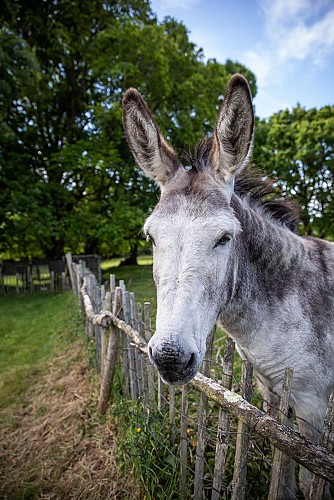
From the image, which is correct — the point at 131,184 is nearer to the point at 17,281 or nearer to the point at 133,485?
the point at 17,281

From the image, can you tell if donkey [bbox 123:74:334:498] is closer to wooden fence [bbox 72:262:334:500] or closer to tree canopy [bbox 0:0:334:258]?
wooden fence [bbox 72:262:334:500]

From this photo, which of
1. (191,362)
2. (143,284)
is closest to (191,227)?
(191,362)

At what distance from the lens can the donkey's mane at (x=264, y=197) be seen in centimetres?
252

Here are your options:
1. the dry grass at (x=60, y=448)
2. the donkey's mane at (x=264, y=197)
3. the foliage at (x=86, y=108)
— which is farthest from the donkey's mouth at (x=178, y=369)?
the foliage at (x=86, y=108)

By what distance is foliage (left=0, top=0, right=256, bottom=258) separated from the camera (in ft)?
41.9

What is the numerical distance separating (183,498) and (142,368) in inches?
51.3

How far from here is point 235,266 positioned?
2.01 m

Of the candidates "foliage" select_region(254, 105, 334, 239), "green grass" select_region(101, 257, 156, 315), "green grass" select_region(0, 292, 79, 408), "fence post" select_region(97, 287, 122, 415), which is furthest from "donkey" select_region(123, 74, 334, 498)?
"foliage" select_region(254, 105, 334, 239)

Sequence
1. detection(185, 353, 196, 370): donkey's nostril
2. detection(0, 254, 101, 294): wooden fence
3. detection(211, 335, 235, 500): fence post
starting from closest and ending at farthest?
detection(185, 353, 196, 370): donkey's nostril
detection(211, 335, 235, 500): fence post
detection(0, 254, 101, 294): wooden fence

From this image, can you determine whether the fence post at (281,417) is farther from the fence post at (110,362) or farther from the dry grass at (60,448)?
the fence post at (110,362)

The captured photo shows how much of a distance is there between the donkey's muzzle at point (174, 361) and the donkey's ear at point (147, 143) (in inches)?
53.0

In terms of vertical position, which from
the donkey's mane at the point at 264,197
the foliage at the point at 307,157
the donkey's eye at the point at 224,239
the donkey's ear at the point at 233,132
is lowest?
the donkey's eye at the point at 224,239

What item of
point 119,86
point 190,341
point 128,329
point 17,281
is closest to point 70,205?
point 17,281

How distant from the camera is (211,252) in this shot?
5.61ft
